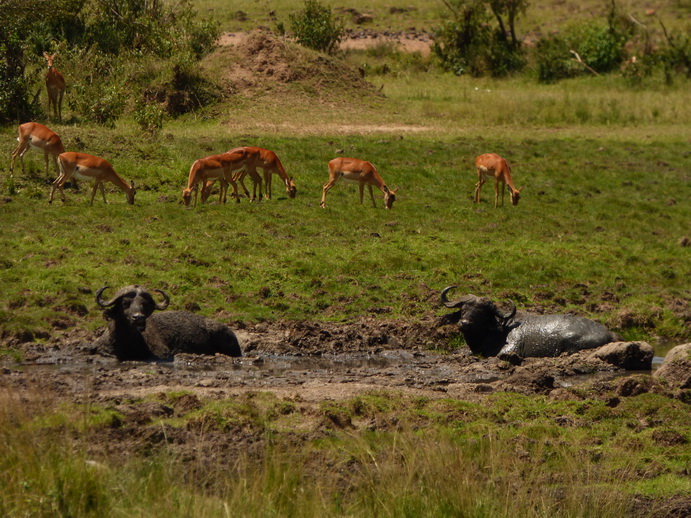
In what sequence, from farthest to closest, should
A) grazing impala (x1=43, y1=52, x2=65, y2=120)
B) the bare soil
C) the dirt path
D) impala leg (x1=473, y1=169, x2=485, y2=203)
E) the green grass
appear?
the dirt path < grazing impala (x1=43, y1=52, x2=65, y2=120) < impala leg (x1=473, y1=169, x2=485, y2=203) < the bare soil < the green grass

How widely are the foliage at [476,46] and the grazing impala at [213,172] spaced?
2103 centimetres

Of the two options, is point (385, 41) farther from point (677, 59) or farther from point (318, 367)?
point (318, 367)

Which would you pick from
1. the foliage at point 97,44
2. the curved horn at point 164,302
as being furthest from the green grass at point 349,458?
the foliage at point 97,44

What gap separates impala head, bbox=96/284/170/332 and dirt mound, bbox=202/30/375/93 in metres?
16.9

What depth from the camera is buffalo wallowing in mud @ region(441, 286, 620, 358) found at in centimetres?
1353

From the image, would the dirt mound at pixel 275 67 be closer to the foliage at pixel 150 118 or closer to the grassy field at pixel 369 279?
the grassy field at pixel 369 279

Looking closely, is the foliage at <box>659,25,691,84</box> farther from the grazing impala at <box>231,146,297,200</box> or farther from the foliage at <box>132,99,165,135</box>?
the grazing impala at <box>231,146,297,200</box>

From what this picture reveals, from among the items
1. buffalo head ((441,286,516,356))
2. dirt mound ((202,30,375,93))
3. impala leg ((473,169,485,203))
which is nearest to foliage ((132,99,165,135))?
dirt mound ((202,30,375,93))

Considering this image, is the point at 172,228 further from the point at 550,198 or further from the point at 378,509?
the point at 378,509

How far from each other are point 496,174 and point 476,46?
791 inches

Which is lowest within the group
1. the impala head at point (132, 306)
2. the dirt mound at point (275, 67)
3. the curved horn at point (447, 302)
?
the curved horn at point (447, 302)

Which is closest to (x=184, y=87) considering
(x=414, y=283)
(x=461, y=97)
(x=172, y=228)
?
(x=461, y=97)

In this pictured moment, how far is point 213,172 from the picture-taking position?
18.9m

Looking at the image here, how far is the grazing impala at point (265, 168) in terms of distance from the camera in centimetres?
1977
